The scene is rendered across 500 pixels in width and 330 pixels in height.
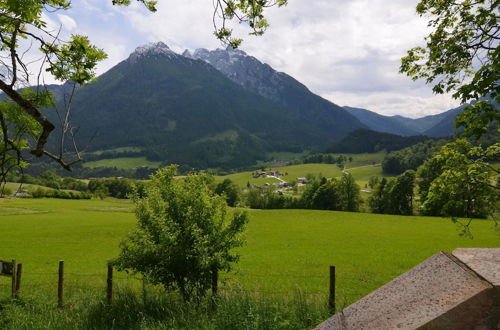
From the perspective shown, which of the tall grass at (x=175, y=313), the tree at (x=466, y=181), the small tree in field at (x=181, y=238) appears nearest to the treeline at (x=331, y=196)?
the small tree in field at (x=181, y=238)

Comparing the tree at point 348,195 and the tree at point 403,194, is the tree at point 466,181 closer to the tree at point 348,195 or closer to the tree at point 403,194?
the tree at point 403,194

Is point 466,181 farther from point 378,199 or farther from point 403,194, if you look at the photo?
point 378,199

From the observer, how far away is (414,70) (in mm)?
9836

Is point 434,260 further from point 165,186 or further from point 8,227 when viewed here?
point 8,227

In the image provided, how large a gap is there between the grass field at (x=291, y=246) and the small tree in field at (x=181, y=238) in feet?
6.06

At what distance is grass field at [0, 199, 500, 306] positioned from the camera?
2575cm

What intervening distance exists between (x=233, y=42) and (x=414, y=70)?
5.60 m

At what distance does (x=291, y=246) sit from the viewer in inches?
1678

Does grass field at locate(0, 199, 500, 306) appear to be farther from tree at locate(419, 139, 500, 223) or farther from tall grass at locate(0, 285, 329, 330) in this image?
tree at locate(419, 139, 500, 223)

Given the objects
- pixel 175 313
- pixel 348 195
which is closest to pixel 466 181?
pixel 175 313

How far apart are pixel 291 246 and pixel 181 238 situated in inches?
1342

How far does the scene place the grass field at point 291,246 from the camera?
84.5 ft

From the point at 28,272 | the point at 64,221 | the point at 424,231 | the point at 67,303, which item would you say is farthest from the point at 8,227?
the point at 424,231

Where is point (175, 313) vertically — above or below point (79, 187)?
above
